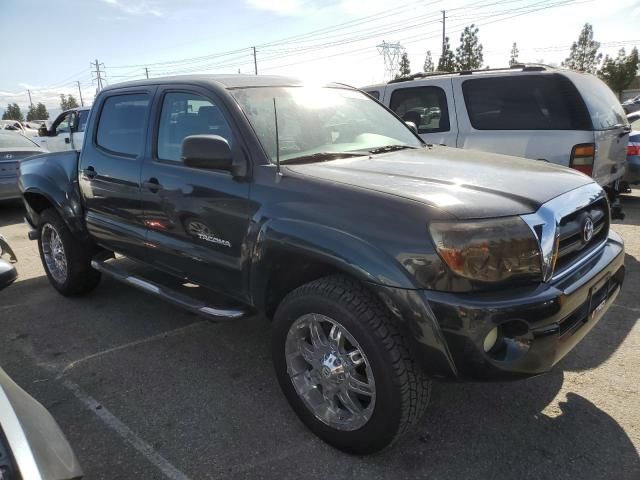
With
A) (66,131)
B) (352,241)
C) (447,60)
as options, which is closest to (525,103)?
(352,241)

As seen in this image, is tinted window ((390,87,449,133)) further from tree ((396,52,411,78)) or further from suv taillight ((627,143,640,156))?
tree ((396,52,411,78))

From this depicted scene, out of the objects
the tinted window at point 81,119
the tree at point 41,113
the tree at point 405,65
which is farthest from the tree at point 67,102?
the tinted window at point 81,119

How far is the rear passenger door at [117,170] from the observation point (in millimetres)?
3596

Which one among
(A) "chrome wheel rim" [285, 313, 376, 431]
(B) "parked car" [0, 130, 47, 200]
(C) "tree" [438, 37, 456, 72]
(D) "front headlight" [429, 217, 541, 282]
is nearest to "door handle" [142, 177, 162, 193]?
(A) "chrome wheel rim" [285, 313, 376, 431]

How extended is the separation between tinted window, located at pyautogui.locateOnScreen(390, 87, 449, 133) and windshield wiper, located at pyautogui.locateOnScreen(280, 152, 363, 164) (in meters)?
2.99

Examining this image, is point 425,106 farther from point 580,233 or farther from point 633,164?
point 580,233

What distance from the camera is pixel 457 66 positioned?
4047cm

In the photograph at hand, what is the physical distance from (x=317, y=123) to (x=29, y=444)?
2.30 m

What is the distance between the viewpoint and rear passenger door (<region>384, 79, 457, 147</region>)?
5.91 m

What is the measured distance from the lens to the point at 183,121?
10.9ft

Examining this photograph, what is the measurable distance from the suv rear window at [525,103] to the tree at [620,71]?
42.9 m

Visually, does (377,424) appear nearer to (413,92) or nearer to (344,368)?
(344,368)

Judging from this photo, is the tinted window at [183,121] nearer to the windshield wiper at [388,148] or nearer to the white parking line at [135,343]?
the windshield wiper at [388,148]

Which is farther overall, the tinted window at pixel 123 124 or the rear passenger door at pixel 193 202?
the tinted window at pixel 123 124
